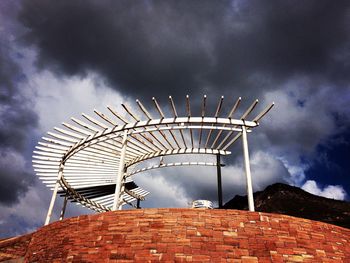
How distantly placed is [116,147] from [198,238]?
726 cm

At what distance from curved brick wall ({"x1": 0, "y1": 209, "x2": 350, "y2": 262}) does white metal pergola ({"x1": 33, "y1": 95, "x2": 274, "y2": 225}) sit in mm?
1702

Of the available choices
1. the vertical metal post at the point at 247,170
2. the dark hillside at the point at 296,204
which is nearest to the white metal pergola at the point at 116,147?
the vertical metal post at the point at 247,170

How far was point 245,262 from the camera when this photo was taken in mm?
4609

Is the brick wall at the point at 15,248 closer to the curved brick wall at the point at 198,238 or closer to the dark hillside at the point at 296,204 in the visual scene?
the curved brick wall at the point at 198,238

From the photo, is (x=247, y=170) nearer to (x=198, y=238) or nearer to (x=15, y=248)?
(x=198, y=238)

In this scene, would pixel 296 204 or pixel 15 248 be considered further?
pixel 296 204

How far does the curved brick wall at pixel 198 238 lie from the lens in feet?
15.6

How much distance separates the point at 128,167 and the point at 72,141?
3301 mm

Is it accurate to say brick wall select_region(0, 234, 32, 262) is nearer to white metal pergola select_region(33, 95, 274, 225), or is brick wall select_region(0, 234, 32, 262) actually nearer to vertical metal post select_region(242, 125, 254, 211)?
white metal pergola select_region(33, 95, 274, 225)

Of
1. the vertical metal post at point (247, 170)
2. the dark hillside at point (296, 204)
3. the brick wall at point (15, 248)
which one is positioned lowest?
the brick wall at point (15, 248)

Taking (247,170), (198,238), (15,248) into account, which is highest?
(247,170)

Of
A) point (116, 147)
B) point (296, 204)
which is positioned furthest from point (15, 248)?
point (296, 204)

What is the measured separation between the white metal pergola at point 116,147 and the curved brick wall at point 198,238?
170 cm

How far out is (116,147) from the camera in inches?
451
